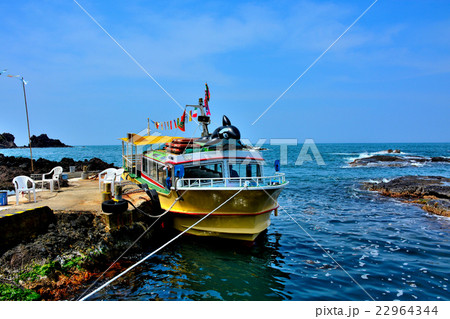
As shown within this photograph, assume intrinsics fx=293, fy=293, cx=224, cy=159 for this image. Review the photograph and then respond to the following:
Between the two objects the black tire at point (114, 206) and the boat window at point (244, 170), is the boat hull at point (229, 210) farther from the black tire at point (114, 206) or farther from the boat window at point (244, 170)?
the black tire at point (114, 206)

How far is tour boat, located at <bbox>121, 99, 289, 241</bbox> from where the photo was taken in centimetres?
→ 1159

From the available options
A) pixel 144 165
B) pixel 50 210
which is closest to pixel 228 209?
pixel 50 210

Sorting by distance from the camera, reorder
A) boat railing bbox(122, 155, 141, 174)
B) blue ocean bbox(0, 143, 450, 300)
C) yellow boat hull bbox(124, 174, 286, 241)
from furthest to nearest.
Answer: boat railing bbox(122, 155, 141, 174) < yellow boat hull bbox(124, 174, 286, 241) < blue ocean bbox(0, 143, 450, 300)

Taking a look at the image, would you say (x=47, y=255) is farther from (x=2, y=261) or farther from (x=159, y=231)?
(x=159, y=231)

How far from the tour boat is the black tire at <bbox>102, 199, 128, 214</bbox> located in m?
2.05

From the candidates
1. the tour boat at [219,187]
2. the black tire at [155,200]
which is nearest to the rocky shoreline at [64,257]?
the black tire at [155,200]

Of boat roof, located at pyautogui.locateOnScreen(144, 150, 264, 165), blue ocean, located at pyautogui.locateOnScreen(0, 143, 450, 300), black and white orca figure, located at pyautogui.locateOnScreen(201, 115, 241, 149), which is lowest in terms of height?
blue ocean, located at pyautogui.locateOnScreen(0, 143, 450, 300)

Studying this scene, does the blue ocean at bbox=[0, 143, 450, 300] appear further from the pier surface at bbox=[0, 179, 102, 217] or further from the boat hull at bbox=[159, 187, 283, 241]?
the pier surface at bbox=[0, 179, 102, 217]

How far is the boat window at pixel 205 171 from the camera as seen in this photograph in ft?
43.3

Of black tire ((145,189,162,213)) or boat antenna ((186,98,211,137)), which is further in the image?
boat antenna ((186,98,211,137))

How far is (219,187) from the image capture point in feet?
37.3

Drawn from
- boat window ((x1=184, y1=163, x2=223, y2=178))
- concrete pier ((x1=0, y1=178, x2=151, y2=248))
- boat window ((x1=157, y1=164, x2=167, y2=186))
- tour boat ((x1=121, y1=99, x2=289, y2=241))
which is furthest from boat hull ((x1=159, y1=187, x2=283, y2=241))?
concrete pier ((x1=0, y1=178, x2=151, y2=248))

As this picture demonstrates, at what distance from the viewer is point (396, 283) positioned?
9.41 m
